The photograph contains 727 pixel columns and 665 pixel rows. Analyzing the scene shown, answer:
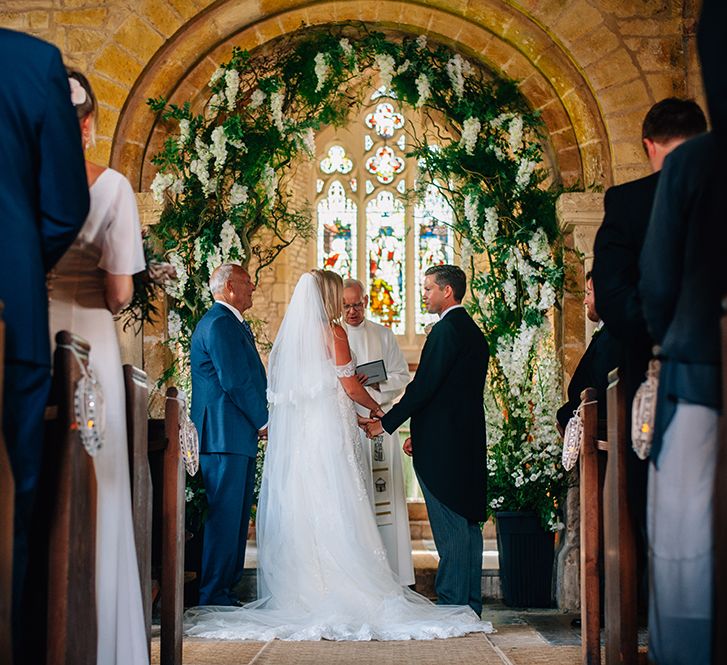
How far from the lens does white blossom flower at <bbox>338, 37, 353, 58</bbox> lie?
6.97m

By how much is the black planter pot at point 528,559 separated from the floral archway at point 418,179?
1.45ft

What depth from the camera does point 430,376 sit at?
580 cm

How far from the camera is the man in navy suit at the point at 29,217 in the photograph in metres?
2.40

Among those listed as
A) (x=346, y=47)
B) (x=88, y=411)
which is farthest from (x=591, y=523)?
(x=346, y=47)

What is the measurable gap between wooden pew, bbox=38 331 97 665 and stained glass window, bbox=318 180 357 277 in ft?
32.1

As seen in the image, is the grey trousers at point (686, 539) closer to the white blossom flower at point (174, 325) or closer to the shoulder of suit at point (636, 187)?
the shoulder of suit at point (636, 187)

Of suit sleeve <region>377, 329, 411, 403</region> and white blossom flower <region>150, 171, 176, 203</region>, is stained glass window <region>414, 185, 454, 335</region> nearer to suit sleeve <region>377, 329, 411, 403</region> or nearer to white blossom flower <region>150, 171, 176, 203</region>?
suit sleeve <region>377, 329, 411, 403</region>

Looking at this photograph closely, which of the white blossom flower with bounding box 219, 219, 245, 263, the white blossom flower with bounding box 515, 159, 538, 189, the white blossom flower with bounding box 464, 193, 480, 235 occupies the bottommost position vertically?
the white blossom flower with bounding box 219, 219, 245, 263

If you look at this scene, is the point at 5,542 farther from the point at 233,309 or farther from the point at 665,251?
the point at 233,309

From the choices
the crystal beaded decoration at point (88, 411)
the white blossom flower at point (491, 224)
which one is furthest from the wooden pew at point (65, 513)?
the white blossom flower at point (491, 224)

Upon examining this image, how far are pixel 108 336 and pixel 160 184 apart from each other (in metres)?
3.68

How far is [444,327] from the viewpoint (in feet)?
19.2

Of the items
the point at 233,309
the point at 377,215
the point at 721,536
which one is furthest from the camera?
the point at 377,215

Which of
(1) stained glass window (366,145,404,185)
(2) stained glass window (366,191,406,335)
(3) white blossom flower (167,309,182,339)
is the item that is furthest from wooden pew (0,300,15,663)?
(1) stained glass window (366,145,404,185)
